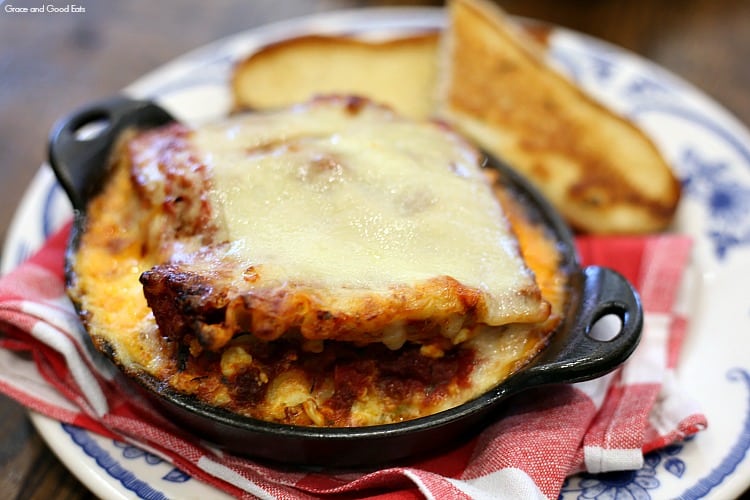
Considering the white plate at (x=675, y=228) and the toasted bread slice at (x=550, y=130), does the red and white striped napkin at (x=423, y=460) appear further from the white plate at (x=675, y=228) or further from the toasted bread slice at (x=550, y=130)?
the toasted bread slice at (x=550, y=130)

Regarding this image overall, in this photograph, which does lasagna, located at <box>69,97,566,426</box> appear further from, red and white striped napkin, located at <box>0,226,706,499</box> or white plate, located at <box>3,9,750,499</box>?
white plate, located at <box>3,9,750,499</box>

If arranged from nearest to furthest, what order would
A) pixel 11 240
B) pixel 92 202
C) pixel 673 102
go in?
1. pixel 92 202
2. pixel 11 240
3. pixel 673 102

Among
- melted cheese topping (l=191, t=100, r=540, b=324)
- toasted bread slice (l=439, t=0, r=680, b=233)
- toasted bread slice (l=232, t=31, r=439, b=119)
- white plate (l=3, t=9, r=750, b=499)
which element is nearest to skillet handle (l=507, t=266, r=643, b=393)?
melted cheese topping (l=191, t=100, r=540, b=324)

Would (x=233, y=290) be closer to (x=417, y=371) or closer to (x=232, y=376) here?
(x=232, y=376)

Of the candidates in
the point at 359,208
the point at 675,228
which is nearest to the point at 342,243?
the point at 359,208

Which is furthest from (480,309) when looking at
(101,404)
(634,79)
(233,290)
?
(634,79)

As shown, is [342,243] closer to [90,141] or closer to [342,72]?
[90,141]
